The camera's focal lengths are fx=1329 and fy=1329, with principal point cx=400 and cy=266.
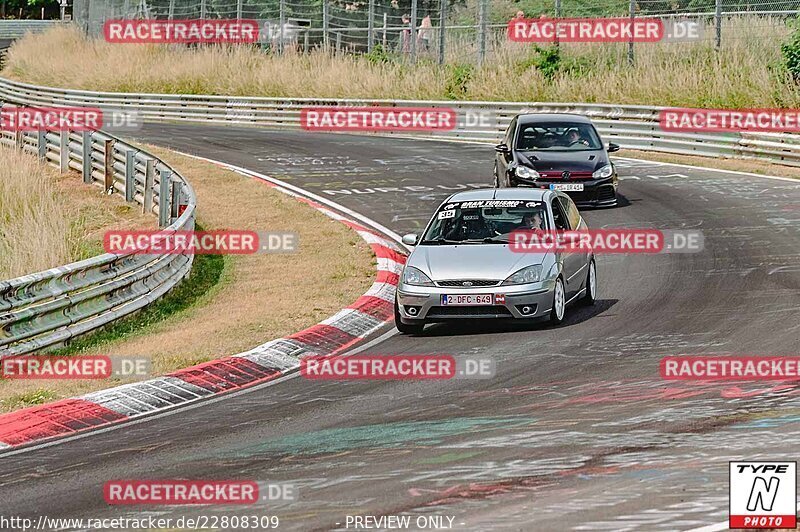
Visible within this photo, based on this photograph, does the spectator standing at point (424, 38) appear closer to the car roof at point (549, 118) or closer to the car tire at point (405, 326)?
the car roof at point (549, 118)

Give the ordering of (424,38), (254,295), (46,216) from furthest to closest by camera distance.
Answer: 1. (424,38)
2. (46,216)
3. (254,295)

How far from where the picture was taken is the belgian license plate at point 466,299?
44.1 feet

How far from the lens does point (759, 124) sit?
28.5 meters

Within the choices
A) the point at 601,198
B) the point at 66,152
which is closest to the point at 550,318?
the point at 601,198

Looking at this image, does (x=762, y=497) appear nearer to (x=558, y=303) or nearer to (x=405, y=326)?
(x=558, y=303)

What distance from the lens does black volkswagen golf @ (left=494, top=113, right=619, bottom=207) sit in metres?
22.1

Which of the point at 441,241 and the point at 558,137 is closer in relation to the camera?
the point at 441,241

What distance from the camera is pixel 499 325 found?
14078 mm

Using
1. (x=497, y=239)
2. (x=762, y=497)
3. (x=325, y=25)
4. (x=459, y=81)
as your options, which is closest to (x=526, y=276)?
(x=497, y=239)

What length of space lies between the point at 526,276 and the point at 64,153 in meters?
16.1

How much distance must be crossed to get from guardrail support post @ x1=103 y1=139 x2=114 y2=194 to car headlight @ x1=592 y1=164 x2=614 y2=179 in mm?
9088

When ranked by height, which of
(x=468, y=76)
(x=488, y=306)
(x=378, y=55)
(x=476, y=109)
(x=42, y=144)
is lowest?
(x=488, y=306)

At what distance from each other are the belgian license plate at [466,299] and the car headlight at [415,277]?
27 centimetres

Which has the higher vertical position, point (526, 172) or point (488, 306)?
point (526, 172)
